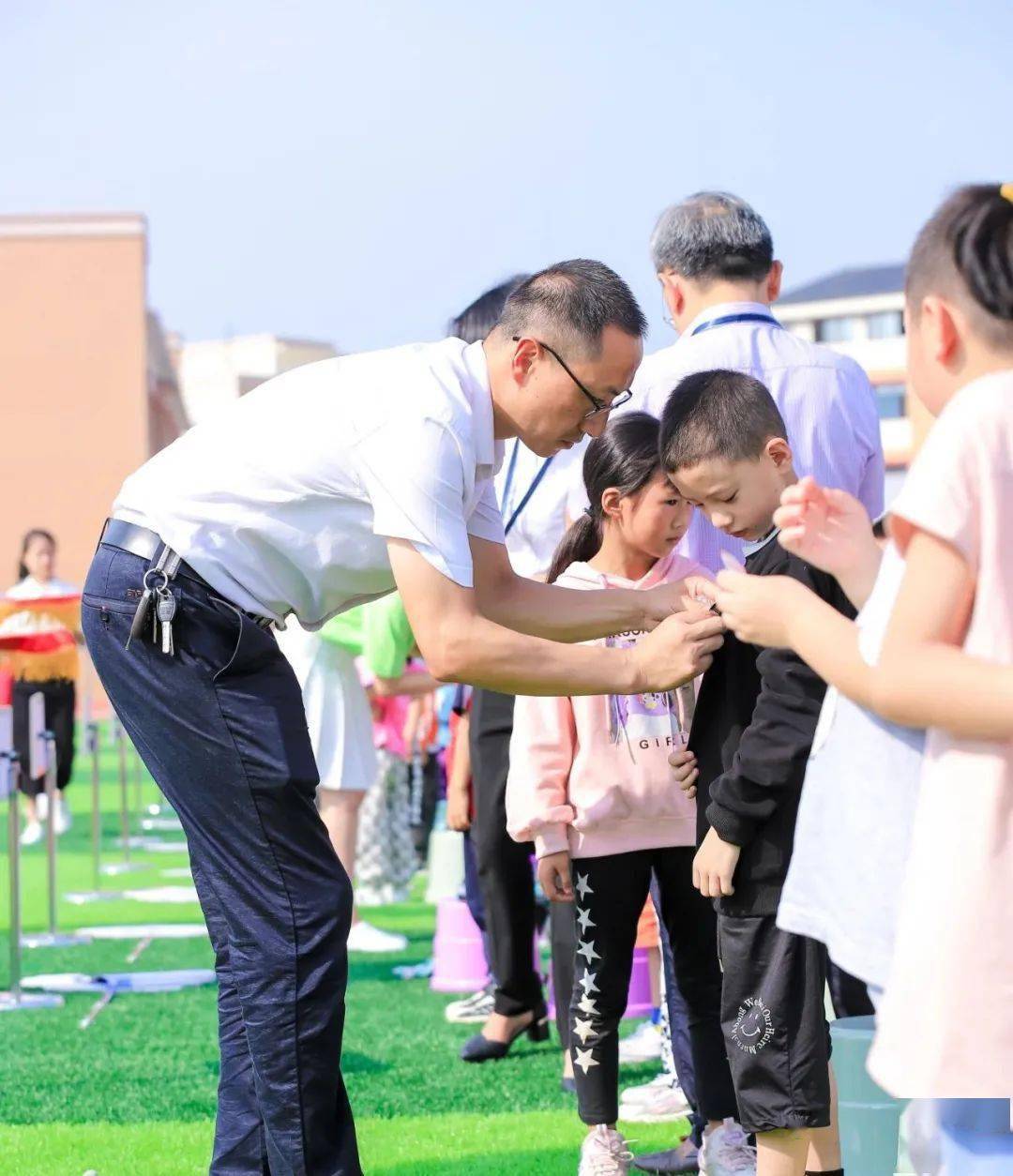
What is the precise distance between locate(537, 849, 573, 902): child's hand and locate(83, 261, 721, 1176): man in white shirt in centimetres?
82

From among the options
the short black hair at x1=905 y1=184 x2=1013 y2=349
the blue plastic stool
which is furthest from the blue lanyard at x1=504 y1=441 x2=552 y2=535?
the short black hair at x1=905 y1=184 x2=1013 y2=349

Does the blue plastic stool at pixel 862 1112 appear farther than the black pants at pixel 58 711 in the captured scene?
No

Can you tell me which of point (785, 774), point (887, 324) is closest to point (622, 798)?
point (785, 774)

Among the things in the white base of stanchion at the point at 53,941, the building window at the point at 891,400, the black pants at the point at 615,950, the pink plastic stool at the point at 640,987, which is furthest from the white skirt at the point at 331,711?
the building window at the point at 891,400

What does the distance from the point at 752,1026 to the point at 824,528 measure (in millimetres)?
1218

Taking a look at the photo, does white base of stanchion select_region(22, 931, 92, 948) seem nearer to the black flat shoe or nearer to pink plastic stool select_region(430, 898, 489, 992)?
pink plastic stool select_region(430, 898, 489, 992)

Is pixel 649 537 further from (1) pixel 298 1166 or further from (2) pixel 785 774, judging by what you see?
(1) pixel 298 1166

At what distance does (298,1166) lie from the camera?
3336 millimetres

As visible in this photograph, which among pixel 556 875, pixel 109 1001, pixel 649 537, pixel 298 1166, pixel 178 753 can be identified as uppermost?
pixel 649 537

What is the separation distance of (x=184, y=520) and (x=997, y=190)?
1.69 m

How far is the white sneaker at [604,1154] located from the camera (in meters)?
3.97

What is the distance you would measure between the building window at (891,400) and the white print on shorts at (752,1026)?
2707 inches

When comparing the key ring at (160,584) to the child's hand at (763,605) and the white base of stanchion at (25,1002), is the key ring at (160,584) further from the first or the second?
the white base of stanchion at (25,1002)

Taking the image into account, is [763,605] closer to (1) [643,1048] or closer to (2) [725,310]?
(2) [725,310]
